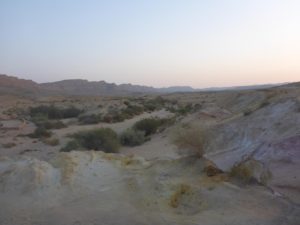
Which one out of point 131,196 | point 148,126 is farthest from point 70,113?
point 131,196

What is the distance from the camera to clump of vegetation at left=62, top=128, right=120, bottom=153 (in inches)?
944

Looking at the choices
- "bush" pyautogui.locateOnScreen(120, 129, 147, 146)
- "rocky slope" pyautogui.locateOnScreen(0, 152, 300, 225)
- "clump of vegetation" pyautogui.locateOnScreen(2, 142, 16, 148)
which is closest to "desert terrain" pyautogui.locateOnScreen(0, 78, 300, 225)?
"rocky slope" pyautogui.locateOnScreen(0, 152, 300, 225)

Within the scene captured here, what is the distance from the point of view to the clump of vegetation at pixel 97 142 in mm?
23969

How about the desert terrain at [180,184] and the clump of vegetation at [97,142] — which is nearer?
the desert terrain at [180,184]

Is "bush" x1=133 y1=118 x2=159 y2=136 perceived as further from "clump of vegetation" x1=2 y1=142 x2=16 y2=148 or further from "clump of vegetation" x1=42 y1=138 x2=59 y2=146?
"clump of vegetation" x1=2 y1=142 x2=16 y2=148

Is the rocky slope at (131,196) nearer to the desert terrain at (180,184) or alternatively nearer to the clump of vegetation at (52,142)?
the desert terrain at (180,184)

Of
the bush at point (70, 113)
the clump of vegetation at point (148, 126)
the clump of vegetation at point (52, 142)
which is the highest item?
the clump of vegetation at point (148, 126)

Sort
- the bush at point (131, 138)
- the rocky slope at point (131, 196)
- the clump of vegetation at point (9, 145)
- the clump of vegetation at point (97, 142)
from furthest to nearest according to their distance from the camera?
1. the bush at point (131, 138)
2. the clump of vegetation at point (9, 145)
3. the clump of vegetation at point (97, 142)
4. the rocky slope at point (131, 196)

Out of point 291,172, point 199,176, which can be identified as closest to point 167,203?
point 199,176

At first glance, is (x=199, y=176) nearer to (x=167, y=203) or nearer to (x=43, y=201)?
(x=167, y=203)

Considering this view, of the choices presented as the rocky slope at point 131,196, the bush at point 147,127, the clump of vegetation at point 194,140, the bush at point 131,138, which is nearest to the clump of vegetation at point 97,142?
the bush at point 131,138

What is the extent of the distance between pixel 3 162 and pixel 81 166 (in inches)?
128

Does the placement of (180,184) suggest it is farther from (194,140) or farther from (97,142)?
(97,142)

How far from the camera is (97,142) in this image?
24.6 meters
